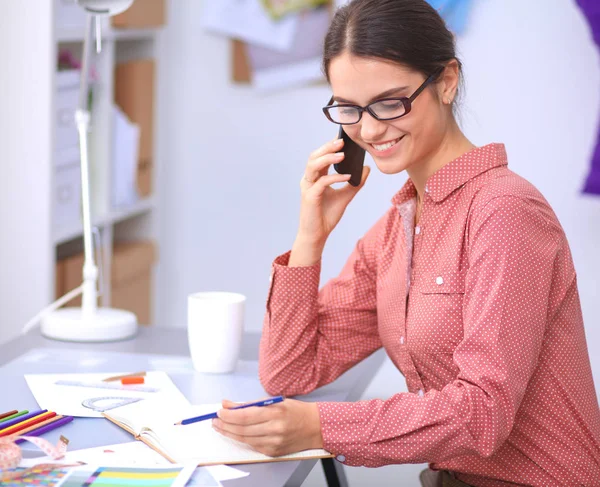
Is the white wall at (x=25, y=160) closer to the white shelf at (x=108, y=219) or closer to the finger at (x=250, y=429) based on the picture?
the white shelf at (x=108, y=219)

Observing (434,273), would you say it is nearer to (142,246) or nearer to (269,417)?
(269,417)

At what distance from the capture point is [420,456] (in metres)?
1.08

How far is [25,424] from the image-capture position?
1108mm

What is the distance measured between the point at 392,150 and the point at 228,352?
1.34ft

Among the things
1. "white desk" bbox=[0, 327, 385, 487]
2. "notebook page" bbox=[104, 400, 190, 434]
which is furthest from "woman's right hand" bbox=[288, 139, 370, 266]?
"notebook page" bbox=[104, 400, 190, 434]

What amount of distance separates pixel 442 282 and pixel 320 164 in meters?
0.30

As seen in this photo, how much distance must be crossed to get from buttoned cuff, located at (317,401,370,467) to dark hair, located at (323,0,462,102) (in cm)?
47

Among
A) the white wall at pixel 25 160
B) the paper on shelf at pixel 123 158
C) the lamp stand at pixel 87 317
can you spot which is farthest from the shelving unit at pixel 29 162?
the lamp stand at pixel 87 317

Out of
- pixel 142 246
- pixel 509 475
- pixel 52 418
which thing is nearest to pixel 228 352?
pixel 52 418

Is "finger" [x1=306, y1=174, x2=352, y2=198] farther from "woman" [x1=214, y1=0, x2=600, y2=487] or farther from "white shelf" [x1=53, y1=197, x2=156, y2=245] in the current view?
"white shelf" [x1=53, y1=197, x2=156, y2=245]

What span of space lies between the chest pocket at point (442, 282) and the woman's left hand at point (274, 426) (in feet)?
0.91

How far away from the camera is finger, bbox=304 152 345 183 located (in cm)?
143

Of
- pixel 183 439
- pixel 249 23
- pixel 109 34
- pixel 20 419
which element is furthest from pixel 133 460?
pixel 249 23

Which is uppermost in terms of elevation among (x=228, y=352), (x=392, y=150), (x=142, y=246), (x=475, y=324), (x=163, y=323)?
(x=392, y=150)
